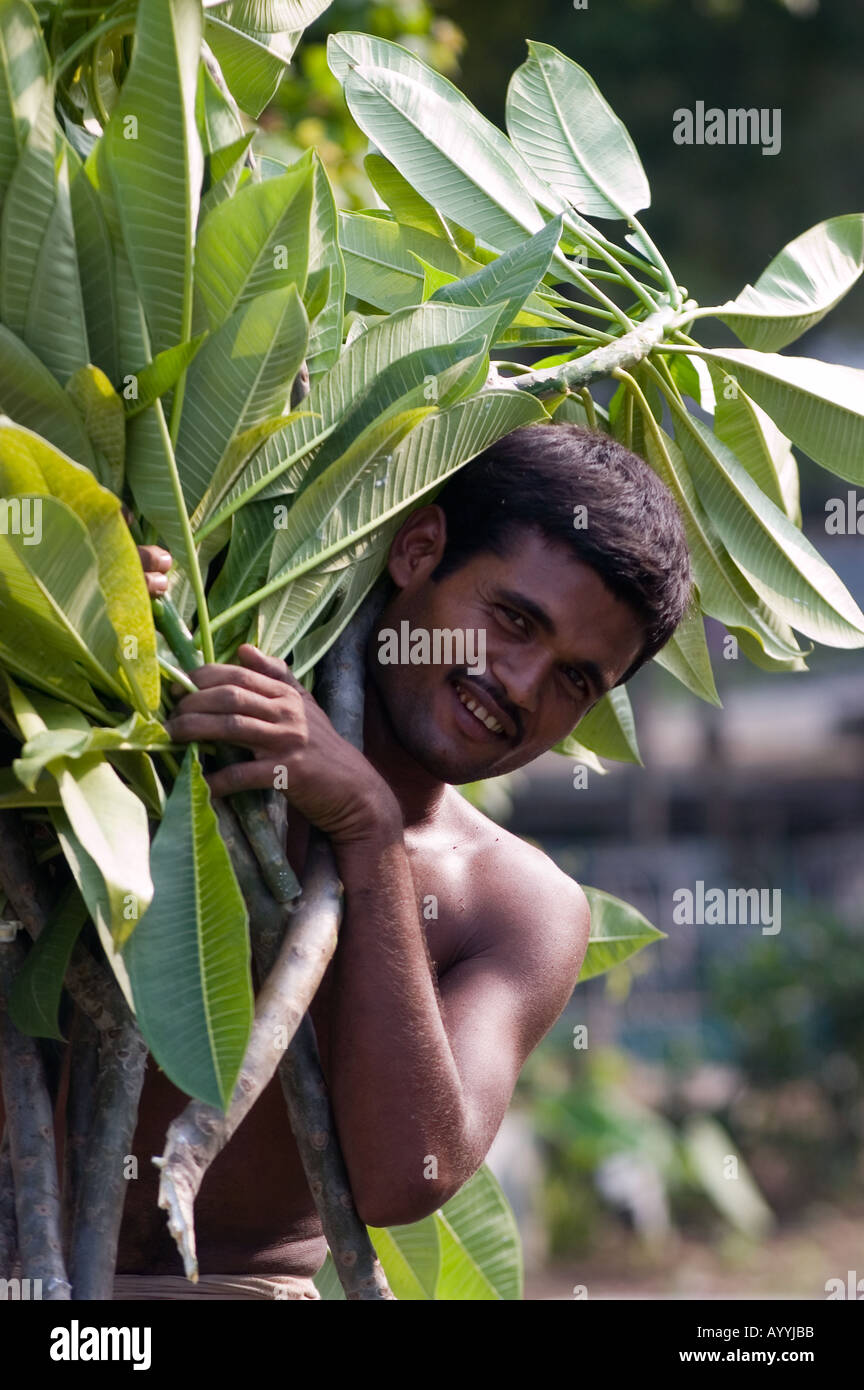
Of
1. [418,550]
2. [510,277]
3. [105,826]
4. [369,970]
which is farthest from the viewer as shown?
[418,550]

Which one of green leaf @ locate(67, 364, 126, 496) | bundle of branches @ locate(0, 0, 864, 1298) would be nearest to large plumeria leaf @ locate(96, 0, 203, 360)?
bundle of branches @ locate(0, 0, 864, 1298)

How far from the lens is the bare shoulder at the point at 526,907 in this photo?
2.03 m

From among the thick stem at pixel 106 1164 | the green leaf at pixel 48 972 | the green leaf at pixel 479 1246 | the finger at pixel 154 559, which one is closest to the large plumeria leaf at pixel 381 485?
the finger at pixel 154 559

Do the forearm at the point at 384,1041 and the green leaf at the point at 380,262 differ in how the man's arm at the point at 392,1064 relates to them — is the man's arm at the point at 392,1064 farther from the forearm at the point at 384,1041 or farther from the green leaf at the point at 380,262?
the green leaf at the point at 380,262

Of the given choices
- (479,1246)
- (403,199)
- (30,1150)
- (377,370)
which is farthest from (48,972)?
(403,199)

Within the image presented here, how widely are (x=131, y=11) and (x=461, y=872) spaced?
1.15 meters

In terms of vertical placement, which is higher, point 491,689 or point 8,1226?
point 491,689

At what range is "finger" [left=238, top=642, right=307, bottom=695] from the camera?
1558mm

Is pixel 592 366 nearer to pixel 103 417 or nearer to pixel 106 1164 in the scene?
pixel 103 417

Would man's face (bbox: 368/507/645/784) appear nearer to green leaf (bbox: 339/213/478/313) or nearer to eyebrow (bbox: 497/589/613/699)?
eyebrow (bbox: 497/589/613/699)

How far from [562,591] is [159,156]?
0.69 metres

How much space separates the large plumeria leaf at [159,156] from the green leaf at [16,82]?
8 cm

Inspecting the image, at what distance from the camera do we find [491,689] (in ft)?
5.99
